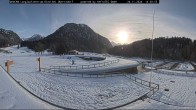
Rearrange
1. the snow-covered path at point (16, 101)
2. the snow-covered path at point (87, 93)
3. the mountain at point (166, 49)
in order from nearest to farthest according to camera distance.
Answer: the snow-covered path at point (16, 101) → the snow-covered path at point (87, 93) → the mountain at point (166, 49)

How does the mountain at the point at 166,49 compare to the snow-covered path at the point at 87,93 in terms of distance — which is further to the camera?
the mountain at the point at 166,49

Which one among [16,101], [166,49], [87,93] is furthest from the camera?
[166,49]

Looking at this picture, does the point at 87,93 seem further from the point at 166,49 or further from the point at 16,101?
the point at 166,49

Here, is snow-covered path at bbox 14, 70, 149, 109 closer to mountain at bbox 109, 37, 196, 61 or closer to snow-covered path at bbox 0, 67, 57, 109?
snow-covered path at bbox 0, 67, 57, 109

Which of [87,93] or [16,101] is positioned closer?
[16,101]

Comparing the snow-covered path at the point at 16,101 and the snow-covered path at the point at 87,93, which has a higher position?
the snow-covered path at the point at 16,101

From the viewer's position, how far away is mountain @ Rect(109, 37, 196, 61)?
483ft

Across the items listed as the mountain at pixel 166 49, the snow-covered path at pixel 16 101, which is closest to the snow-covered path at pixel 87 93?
the snow-covered path at pixel 16 101

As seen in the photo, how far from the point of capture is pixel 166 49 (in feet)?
582

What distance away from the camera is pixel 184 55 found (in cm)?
14525

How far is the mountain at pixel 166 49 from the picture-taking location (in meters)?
147

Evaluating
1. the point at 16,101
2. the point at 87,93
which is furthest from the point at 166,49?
the point at 16,101

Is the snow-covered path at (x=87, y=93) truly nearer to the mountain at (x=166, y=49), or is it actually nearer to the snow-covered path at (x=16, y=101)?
the snow-covered path at (x=16, y=101)

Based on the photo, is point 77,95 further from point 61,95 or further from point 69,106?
point 69,106
